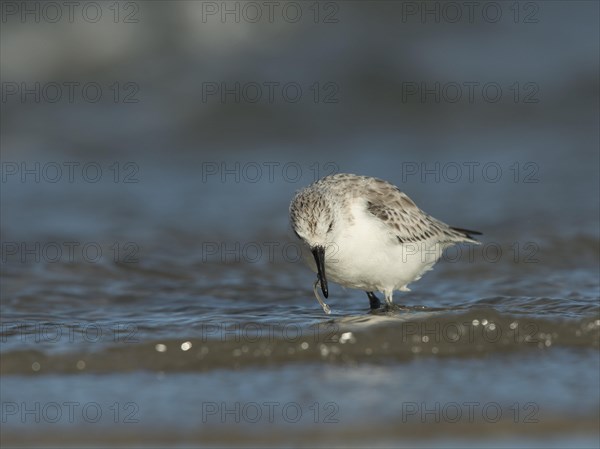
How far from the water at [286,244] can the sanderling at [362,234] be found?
368mm

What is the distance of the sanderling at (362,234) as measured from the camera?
813 centimetres

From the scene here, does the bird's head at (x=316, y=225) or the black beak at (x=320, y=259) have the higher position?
the bird's head at (x=316, y=225)

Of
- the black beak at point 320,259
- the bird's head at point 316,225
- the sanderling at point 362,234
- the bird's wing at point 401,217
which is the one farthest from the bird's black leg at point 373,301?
the black beak at point 320,259

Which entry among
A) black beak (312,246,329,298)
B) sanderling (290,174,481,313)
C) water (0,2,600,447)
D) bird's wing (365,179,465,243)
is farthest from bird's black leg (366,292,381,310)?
black beak (312,246,329,298)

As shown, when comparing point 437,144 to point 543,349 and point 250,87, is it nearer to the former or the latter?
point 250,87

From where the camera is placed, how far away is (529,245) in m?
11.0

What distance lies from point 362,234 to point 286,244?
340 cm

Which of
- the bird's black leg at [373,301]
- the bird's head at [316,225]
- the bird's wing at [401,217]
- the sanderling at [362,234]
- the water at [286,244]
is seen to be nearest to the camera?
the water at [286,244]

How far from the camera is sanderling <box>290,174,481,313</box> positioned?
8133 millimetres

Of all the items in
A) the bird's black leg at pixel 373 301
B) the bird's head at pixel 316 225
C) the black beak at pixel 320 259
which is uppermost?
the bird's head at pixel 316 225

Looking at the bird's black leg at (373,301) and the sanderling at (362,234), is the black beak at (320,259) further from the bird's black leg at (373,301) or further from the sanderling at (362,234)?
the bird's black leg at (373,301)

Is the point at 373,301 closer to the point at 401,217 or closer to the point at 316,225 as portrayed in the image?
the point at 401,217

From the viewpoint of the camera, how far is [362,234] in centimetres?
839

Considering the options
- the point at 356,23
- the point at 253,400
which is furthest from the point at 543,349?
the point at 356,23
